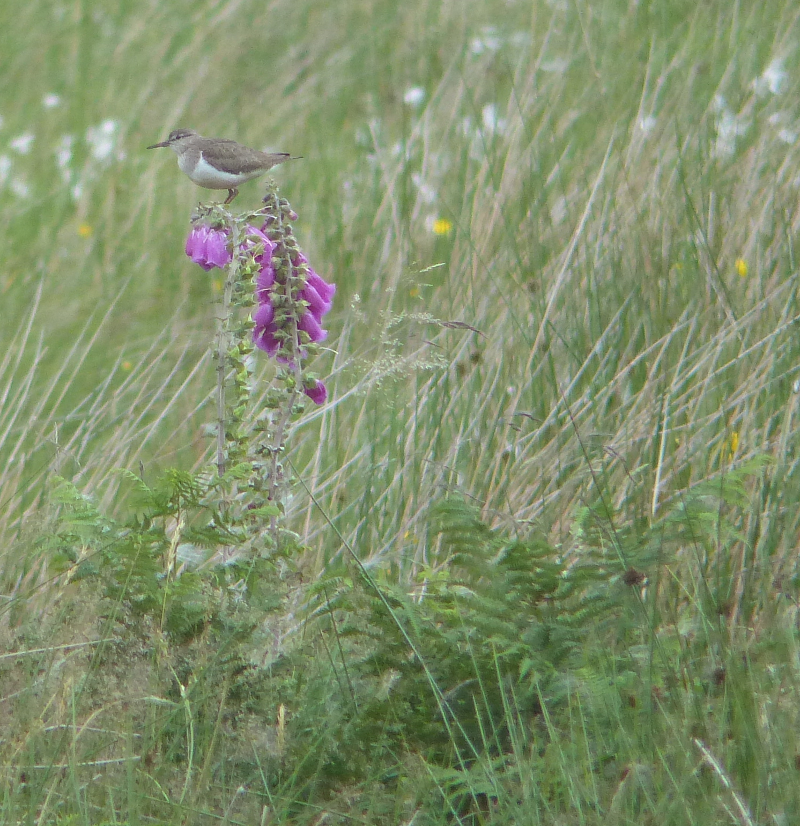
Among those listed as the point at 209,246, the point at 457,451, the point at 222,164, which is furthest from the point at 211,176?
the point at 457,451

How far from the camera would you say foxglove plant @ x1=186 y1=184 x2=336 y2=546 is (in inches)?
85.9

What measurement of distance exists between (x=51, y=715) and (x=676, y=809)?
3.35ft

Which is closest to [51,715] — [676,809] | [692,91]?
[676,809]

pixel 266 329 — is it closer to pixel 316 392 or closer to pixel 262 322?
pixel 262 322

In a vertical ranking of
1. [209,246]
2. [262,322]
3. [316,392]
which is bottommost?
[316,392]

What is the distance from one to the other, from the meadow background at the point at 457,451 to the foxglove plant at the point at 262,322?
162 millimetres

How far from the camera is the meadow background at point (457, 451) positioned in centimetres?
180

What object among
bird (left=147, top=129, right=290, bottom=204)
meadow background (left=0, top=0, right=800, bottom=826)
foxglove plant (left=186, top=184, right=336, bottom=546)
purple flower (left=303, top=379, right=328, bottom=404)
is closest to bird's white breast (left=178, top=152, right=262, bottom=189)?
bird (left=147, top=129, right=290, bottom=204)

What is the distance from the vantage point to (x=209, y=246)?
224 cm

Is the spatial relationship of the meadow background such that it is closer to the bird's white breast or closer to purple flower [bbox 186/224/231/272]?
purple flower [bbox 186/224/231/272]

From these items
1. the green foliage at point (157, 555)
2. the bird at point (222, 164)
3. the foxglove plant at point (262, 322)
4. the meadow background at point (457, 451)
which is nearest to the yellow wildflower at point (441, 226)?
the meadow background at point (457, 451)

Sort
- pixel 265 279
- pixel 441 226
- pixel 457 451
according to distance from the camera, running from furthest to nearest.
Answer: pixel 441 226, pixel 457 451, pixel 265 279

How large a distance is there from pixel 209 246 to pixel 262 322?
18 centimetres

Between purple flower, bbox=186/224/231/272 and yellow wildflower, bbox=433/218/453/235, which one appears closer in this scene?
purple flower, bbox=186/224/231/272
